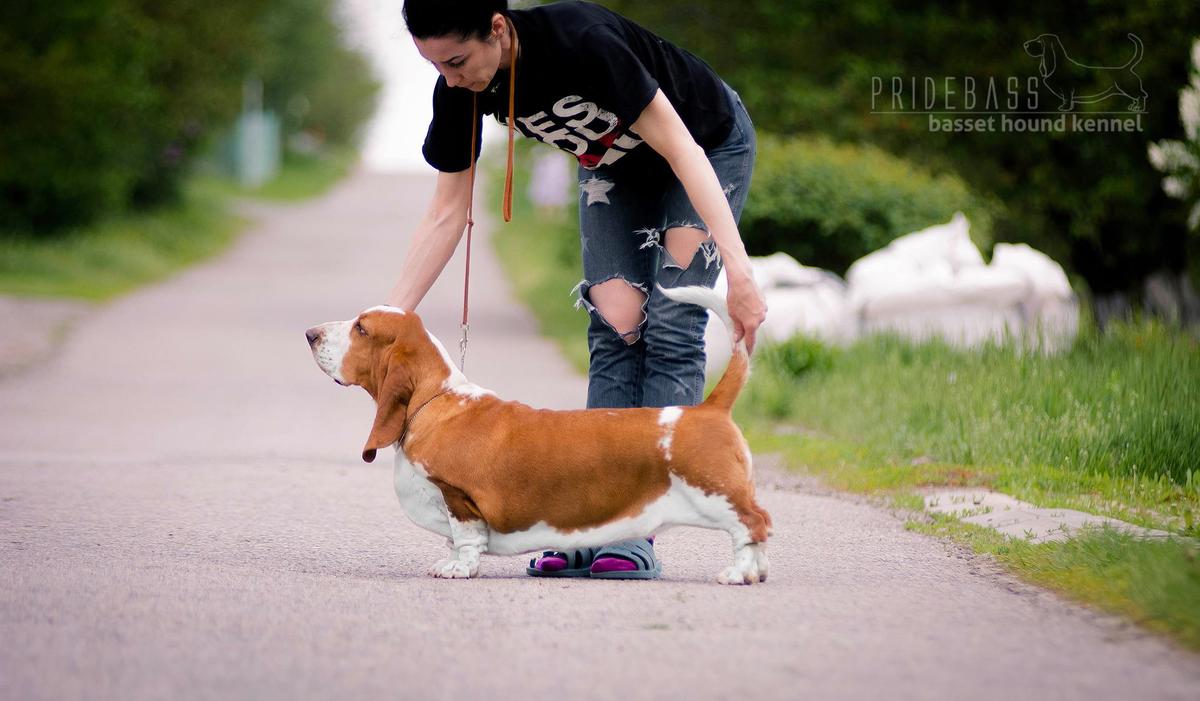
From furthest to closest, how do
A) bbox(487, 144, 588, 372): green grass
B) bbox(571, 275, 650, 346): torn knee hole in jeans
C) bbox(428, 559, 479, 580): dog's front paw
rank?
1. bbox(487, 144, 588, 372): green grass
2. bbox(571, 275, 650, 346): torn knee hole in jeans
3. bbox(428, 559, 479, 580): dog's front paw

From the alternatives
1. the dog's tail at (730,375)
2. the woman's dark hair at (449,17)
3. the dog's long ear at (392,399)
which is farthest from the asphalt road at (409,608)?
the woman's dark hair at (449,17)

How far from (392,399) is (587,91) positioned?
1080 millimetres

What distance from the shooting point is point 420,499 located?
440cm

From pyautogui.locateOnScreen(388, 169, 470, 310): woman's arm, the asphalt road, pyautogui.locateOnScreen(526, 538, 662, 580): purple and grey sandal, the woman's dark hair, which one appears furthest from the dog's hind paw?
the woman's dark hair

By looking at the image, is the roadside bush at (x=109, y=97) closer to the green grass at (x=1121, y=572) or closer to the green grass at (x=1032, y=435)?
the green grass at (x=1032, y=435)

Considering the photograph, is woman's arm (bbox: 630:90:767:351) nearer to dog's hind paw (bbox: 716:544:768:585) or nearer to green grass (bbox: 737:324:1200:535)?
dog's hind paw (bbox: 716:544:768:585)

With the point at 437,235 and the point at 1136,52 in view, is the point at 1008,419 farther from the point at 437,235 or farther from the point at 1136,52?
the point at 1136,52

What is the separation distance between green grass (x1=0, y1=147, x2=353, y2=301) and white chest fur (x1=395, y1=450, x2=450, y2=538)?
1378 cm

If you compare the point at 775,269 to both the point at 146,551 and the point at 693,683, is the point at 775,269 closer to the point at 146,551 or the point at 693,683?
the point at 146,551

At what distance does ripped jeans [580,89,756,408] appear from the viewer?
459 cm

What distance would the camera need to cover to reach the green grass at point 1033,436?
4184 mm

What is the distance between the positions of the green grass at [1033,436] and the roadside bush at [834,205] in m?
4.64

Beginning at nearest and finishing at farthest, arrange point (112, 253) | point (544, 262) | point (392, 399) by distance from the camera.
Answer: point (392, 399), point (112, 253), point (544, 262)

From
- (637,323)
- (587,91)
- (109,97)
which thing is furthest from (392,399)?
(109,97)
